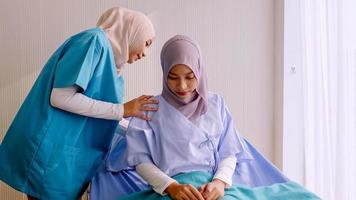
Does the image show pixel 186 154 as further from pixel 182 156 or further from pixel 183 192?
pixel 183 192

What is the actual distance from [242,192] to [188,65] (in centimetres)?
45

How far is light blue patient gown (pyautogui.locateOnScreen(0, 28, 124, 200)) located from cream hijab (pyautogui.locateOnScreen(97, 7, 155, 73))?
7 centimetres

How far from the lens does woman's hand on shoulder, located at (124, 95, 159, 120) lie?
157 cm

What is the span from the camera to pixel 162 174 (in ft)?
4.80

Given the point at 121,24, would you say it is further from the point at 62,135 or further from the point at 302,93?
the point at 302,93

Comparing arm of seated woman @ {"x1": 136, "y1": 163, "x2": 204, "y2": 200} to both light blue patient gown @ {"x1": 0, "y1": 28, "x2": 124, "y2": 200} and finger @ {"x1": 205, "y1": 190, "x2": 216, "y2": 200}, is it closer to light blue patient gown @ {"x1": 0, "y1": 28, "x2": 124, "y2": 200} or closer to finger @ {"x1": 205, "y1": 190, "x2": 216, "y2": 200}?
finger @ {"x1": 205, "y1": 190, "x2": 216, "y2": 200}

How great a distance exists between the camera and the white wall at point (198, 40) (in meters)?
2.15

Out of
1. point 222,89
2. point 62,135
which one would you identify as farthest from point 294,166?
point 62,135

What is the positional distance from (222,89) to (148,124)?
83cm

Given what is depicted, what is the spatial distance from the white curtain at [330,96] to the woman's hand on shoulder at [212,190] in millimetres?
761

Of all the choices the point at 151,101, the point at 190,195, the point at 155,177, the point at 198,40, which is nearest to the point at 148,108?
the point at 151,101

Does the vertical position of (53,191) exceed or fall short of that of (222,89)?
it falls short

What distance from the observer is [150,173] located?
1479mm

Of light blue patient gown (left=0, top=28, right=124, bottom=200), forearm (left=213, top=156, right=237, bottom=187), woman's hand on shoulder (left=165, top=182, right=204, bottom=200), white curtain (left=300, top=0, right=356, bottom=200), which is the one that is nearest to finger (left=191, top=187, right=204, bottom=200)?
woman's hand on shoulder (left=165, top=182, right=204, bottom=200)
